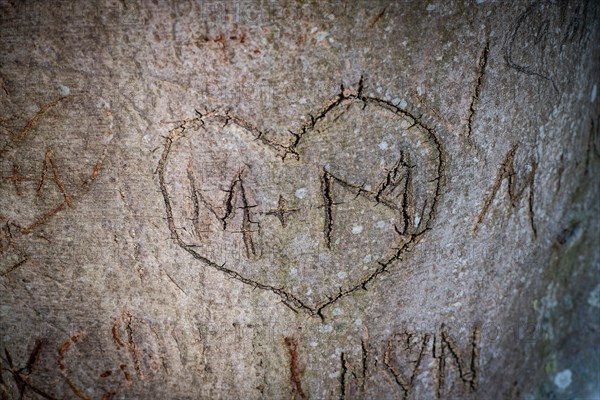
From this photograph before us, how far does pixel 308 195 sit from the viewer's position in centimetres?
101

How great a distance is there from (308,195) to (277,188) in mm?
62

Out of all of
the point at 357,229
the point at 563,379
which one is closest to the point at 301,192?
the point at 357,229

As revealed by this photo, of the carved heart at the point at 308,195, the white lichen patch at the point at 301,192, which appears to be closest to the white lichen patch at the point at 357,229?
the carved heart at the point at 308,195

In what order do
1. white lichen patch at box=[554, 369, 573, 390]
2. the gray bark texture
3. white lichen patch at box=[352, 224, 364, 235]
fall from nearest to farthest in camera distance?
1. the gray bark texture
2. white lichen patch at box=[352, 224, 364, 235]
3. white lichen patch at box=[554, 369, 573, 390]

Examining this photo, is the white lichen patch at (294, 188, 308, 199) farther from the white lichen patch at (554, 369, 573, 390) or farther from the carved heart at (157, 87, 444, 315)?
the white lichen patch at (554, 369, 573, 390)

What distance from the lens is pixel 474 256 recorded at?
1166 mm

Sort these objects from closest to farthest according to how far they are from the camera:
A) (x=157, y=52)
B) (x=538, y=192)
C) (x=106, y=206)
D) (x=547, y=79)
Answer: (x=157, y=52)
(x=106, y=206)
(x=547, y=79)
(x=538, y=192)

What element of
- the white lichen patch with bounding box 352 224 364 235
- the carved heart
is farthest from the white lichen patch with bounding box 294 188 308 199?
the white lichen patch with bounding box 352 224 364 235

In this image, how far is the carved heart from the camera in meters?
0.96

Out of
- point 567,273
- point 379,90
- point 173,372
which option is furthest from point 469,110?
point 173,372

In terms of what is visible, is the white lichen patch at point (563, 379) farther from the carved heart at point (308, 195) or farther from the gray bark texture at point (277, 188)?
the carved heart at point (308, 195)

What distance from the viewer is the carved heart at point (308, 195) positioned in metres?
0.96

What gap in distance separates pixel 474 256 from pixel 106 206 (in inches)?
31.2

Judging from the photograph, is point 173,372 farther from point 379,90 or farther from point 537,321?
point 537,321
